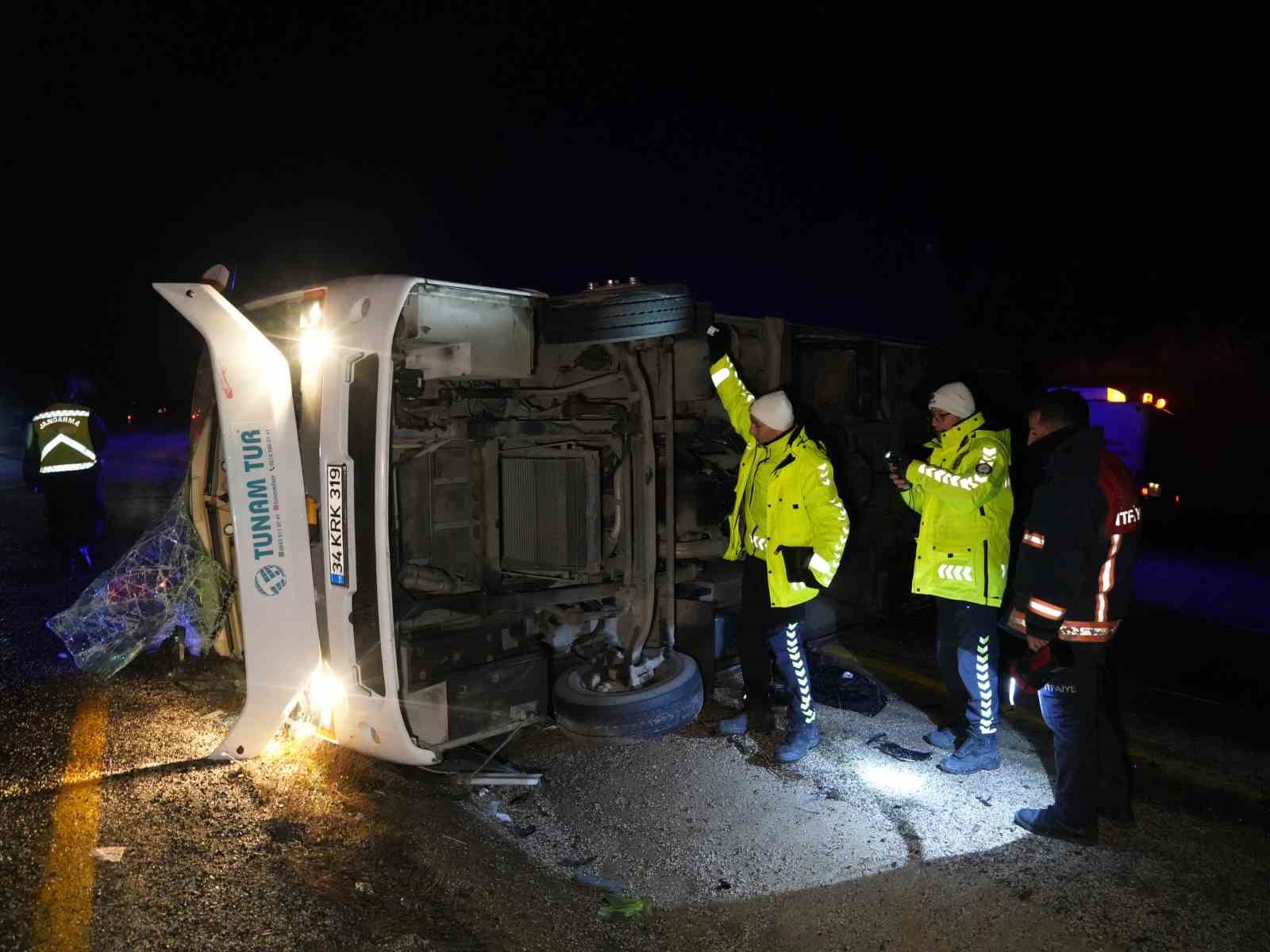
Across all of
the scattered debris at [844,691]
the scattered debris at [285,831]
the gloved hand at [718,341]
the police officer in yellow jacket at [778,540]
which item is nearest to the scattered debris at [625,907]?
the scattered debris at [285,831]

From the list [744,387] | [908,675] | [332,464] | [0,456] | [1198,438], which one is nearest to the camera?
[332,464]

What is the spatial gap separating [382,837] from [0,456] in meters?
22.3

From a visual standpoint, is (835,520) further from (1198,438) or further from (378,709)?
(1198,438)

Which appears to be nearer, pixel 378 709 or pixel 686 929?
pixel 686 929

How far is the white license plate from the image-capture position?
3424mm

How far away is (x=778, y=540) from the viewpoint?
13.2 ft

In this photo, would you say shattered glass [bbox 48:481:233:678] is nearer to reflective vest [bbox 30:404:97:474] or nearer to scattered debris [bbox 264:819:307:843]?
scattered debris [bbox 264:819:307:843]

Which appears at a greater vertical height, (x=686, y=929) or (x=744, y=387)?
(x=744, y=387)

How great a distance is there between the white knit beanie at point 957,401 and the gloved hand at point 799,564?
38.1 inches

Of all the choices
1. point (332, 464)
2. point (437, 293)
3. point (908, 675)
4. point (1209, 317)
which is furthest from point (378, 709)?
point (1209, 317)

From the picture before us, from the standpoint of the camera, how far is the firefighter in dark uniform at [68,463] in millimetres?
6758

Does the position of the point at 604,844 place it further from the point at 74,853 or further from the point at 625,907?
the point at 74,853

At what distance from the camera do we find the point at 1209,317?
13.2m

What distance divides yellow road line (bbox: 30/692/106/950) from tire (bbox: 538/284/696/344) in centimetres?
A: 278
